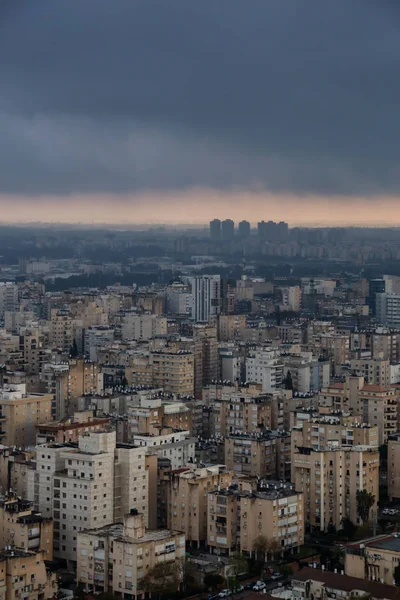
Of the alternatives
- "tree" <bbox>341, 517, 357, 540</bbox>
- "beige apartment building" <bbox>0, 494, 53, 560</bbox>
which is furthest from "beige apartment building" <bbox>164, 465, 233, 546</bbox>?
"beige apartment building" <bbox>0, 494, 53, 560</bbox>

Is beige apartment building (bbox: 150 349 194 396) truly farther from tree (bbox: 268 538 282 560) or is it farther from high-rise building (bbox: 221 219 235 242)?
high-rise building (bbox: 221 219 235 242)

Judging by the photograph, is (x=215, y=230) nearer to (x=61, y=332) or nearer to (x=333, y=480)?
(x=61, y=332)

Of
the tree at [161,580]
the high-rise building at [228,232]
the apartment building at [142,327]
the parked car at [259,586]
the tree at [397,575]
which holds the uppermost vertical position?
the high-rise building at [228,232]

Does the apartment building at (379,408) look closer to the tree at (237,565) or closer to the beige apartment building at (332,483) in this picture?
the beige apartment building at (332,483)

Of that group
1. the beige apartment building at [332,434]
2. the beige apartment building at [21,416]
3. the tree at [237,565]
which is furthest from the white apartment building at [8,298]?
the tree at [237,565]

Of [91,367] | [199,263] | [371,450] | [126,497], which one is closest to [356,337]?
[91,367]

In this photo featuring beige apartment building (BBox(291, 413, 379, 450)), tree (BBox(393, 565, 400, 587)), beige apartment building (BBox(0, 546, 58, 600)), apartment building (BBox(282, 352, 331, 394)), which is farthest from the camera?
apartment building (BBox(282, 352, 331, 394))

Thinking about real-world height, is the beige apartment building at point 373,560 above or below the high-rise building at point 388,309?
below

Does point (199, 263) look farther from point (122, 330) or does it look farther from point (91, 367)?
point (91, 367)
